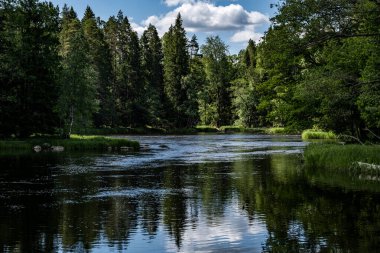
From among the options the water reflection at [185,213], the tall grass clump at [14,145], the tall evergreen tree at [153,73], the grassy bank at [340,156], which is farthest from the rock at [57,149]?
the tall evergreen tree at [153,73]

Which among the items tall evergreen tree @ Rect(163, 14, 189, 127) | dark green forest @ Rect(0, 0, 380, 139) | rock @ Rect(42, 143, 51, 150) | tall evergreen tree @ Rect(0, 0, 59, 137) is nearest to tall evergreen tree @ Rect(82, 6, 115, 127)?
dark green forest @ Rect(0, 0, 380, 139)

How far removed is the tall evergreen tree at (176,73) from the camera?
11925 centimetres

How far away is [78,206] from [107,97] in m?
86.6

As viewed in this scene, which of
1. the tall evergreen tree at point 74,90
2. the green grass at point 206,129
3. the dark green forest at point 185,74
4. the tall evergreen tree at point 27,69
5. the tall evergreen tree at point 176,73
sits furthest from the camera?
the tall evergreen tree at point 176,73

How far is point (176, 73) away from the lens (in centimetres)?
12131

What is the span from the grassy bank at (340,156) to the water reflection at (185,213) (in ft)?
5.65

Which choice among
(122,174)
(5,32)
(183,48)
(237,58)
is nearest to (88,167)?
(122,174)

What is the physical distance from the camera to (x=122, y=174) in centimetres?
3153

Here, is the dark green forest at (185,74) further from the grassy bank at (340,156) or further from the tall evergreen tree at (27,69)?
the grassy bank at (340,156)

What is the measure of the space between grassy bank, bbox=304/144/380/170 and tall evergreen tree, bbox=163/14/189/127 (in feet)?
275

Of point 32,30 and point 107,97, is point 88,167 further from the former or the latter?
point 107,97

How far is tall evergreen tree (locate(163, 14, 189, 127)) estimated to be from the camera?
119250mm

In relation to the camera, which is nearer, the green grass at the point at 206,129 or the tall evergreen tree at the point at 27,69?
the tall evergreen tree at the point at 27,69

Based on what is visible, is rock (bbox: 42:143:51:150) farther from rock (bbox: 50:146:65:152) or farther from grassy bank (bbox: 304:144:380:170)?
grassy bank (bbox: 304:144:380:170)
